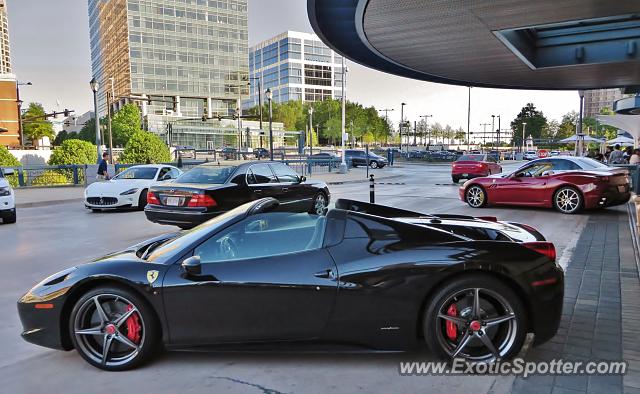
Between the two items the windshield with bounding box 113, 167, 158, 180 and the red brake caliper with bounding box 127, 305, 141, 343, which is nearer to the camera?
the red brake caliper with bounding box 127, 305, 141, 343

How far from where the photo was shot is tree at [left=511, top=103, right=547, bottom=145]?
115875 millimetres

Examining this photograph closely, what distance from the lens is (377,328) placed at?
3.59 meters

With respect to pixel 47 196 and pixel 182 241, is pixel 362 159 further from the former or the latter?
pixel 182 241

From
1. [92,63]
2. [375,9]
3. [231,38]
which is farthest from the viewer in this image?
[92,63]

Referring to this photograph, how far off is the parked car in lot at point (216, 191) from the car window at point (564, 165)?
6.66m

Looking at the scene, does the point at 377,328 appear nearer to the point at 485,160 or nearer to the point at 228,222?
the point at 228,222

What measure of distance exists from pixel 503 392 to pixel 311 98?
149 m

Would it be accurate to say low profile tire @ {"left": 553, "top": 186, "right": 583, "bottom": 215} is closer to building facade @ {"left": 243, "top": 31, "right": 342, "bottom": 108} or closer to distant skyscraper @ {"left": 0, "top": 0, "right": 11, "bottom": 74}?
building facade @ {"left": 243, "top": 31, "right": 342, "bottom": 108}

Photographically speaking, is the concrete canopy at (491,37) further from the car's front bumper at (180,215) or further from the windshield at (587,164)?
the car's front bumper at (180,215)

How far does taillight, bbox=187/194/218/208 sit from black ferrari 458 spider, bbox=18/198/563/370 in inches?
197

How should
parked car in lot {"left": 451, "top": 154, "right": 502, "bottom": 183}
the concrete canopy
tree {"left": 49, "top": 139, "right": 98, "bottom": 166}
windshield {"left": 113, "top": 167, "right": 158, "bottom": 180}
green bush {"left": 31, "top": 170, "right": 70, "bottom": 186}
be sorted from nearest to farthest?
the concrete canopy, windshield {"left": 113, "top": 167, "right": 158, "bottom": 180}, green bush {"left": 31, "top": 170, "right": 70, "bottom": 186}, parked car in lot {"left": 451, "top": 154, "right": 502, "bottom": 183}, tree {"left": 49, "top": 139, "right": 98, "bottom": 166}

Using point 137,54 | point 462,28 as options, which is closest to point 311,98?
point 137,54

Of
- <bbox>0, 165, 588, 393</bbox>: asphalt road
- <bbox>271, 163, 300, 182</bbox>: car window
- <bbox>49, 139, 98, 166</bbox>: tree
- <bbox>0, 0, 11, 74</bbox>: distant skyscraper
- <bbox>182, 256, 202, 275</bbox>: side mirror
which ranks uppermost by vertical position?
<bbox>0, 0, 11, 74</bbox>: distant skyscraper

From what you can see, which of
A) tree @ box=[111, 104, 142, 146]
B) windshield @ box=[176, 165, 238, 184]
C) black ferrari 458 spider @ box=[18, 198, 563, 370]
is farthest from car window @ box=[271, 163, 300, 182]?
tree @ box=[111, 104, 142, 146]
